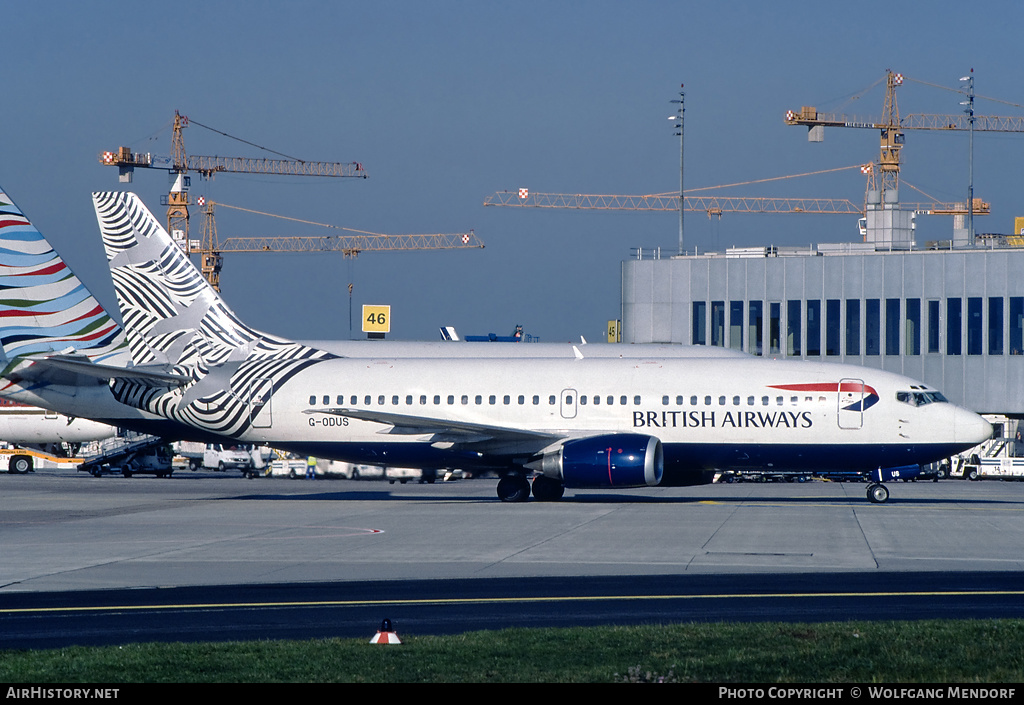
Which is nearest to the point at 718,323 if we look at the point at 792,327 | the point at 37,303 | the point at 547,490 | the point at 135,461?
the point at 792,327

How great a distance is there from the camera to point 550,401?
126 feet

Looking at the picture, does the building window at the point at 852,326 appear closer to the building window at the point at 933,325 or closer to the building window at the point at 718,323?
the building window at the point at 933,325

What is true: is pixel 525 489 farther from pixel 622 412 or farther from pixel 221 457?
pixel 221 457

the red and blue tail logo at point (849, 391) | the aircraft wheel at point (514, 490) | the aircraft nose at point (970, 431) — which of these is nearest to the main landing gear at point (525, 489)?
the aircraft wheel at point (514, 490)

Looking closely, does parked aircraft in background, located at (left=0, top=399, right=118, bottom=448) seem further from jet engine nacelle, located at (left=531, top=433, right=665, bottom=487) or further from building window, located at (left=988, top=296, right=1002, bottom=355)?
building window, located at (left=988, top=296, right=1002, bottom=355)

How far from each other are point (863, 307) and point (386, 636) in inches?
2607

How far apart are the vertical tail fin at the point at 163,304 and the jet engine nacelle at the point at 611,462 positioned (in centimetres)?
1055

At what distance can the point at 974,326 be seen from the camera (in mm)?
71312

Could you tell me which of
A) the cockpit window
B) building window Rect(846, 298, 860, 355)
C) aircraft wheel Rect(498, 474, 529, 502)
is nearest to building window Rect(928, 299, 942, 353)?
building window Rect(846, 298, 860, 355)

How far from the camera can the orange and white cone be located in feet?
41.5

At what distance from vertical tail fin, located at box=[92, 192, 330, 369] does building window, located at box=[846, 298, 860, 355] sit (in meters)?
43.4

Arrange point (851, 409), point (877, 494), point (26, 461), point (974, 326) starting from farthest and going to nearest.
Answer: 1. point (26, 461)
2. point (974, 326)
3. point (877, 494)
4. point (851, 409)
